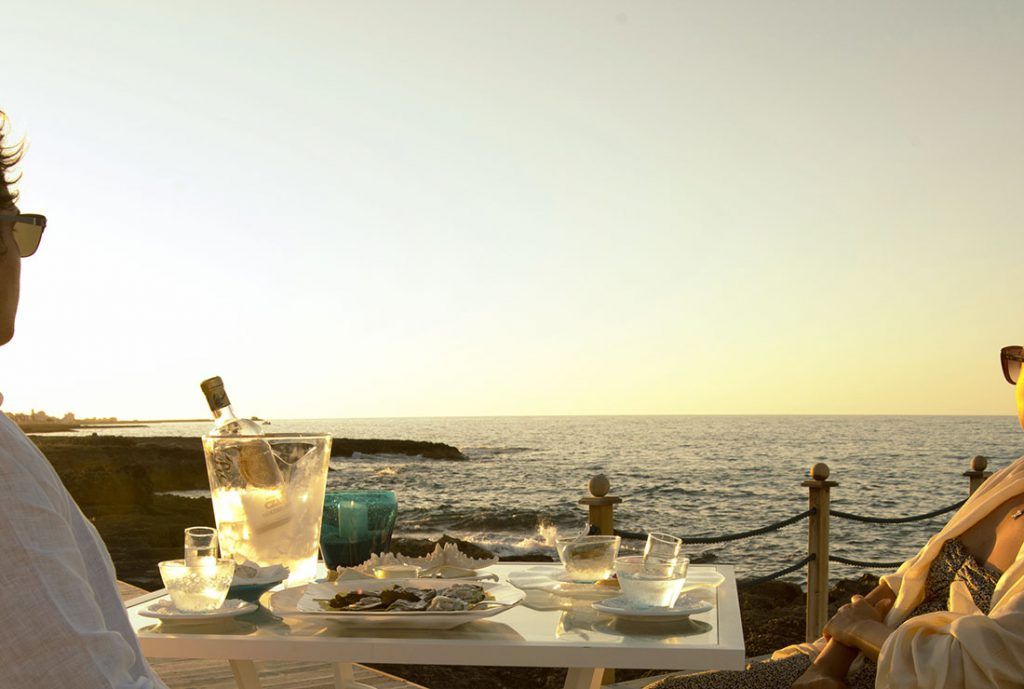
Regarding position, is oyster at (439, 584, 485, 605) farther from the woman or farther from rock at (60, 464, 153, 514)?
rock at (60, 464, 153, 514)

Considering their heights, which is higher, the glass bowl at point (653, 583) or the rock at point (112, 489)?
the glass bowl at point (653, 583)

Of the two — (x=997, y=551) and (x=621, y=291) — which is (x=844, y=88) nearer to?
(x=997, y=551)

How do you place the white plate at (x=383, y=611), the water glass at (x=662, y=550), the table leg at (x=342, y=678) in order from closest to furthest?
1. the white plate at (x=383, y=611)
2. the water glass at (x=662, y=550)
3. the table leg at (x=342, y=678)

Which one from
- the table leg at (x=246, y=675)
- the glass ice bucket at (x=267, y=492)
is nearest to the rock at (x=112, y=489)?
the table leg at (x=246, y=675)

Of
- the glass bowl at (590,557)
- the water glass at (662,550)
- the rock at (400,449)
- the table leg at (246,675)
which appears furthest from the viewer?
the rock at (400,449)

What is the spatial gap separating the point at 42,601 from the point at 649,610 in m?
1.13

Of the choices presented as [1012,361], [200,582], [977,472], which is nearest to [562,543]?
[200,582]

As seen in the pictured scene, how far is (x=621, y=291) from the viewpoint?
95.7ft

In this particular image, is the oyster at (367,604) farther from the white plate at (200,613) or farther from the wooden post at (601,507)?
the wooden post at (601,507)

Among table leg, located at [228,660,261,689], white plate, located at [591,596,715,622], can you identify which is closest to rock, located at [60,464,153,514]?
table leg, located at [228,660,261,689]

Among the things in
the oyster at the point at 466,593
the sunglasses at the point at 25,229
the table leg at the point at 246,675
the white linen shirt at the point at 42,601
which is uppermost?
the sunglasses at the point at 25,229

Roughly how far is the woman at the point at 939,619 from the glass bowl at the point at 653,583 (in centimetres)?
46

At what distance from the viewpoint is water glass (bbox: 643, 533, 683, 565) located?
1770 mm

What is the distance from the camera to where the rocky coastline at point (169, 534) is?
25.1 ft
